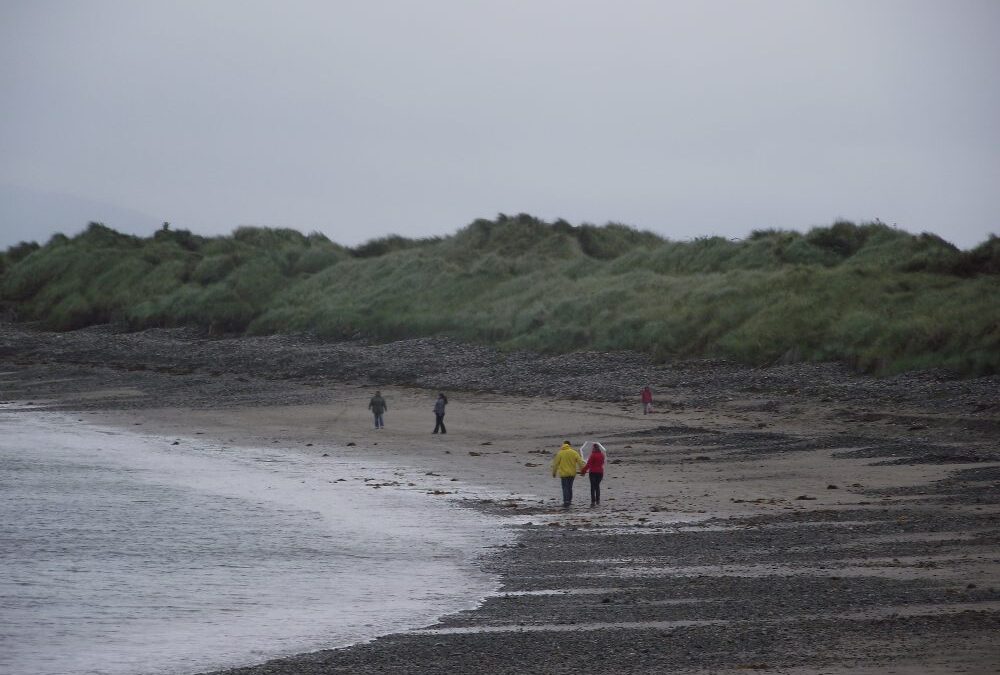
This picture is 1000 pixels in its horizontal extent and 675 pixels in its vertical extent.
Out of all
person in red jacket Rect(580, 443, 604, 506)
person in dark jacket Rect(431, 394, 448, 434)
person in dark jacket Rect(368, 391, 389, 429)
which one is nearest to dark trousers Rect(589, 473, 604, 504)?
person in red jacket Rect(580, 443, 604, 506)

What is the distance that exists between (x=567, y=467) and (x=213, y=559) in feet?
19.0

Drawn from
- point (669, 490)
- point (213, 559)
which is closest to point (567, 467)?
point (669, 490)

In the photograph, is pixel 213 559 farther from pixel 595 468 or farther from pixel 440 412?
pixel 440 412

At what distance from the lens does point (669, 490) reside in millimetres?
21203

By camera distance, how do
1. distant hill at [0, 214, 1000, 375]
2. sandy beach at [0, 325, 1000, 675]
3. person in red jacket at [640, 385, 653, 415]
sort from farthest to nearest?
distant hill at [0, 214, 1000, 375]
person in red jacket at [640, 385, 653, 415]
sandy beach at [0, 325, 1000, 675]

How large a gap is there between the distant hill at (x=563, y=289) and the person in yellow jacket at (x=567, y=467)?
1642 centimetres

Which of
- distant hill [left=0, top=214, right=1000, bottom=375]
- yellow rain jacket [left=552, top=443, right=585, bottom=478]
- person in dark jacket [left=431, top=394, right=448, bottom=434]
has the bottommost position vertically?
yellow rain jacket [left=552, top=443, right=585, bottom=478]

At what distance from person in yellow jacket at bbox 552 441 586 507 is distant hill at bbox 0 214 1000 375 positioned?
16419 millimetres

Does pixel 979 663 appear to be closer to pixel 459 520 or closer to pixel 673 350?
pixel 459 520

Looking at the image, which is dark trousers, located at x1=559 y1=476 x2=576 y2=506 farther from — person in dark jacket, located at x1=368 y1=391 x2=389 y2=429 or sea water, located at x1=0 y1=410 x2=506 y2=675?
person in dark jacket, located at x1=368 y1=391 x2=389 y2=429

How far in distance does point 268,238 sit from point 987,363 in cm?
6520

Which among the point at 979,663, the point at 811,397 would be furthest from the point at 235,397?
the point at 979,663

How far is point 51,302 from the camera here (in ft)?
261

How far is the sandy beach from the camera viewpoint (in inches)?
425
